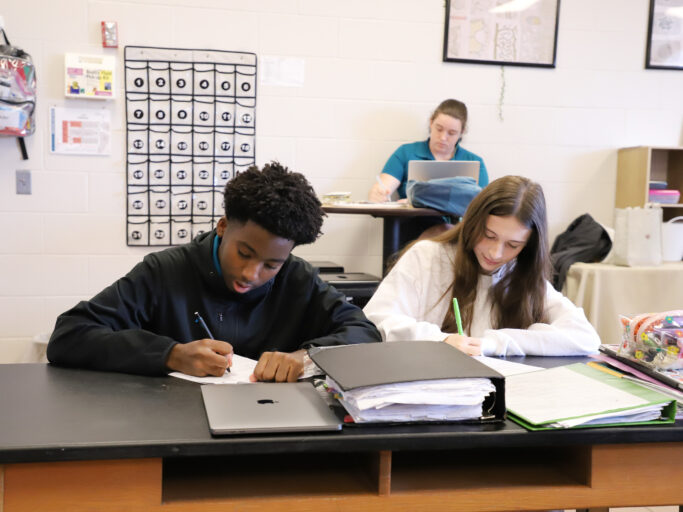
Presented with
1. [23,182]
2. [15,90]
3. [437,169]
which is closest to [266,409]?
[437,169]

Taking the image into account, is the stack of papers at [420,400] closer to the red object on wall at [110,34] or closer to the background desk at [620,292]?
the background desk at [620,292]

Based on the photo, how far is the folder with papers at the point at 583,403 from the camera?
3.28 ft

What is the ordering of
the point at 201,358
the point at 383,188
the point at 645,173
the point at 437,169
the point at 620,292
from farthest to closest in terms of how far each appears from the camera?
the point at 645,173 < the point at 383,188 < the point at 620,292 < the point at 437,169 < the point at 201,358

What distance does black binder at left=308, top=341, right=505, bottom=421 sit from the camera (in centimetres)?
97

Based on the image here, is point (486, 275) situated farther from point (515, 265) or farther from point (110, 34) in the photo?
point (110, 34)

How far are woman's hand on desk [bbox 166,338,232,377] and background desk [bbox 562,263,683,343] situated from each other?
2.50m

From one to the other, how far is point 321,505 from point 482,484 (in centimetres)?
24

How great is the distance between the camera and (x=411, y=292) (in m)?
1.83

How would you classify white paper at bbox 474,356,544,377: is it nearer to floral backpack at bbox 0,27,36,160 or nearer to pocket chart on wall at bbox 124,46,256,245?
pocket chart on wall at bbox 124,46,256,245

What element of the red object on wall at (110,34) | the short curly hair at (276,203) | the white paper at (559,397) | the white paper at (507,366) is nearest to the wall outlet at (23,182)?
the red object on wall at (110,34)

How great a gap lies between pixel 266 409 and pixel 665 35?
379cm

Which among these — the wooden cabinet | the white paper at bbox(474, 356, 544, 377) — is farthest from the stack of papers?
the wooden cabinet

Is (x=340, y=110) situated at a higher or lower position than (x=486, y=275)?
higher

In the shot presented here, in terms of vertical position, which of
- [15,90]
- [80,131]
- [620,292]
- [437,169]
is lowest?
[620,292]
